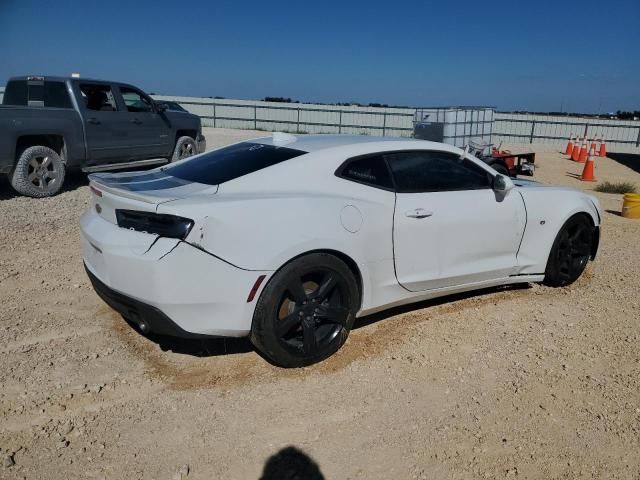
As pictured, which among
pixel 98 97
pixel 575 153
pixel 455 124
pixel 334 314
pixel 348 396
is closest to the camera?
pixel 348 396

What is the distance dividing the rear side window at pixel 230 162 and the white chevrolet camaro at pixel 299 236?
18mm

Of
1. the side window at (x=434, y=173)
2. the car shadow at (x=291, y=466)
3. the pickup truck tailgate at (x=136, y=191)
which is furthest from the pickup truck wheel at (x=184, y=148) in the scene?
the car shadow at (x=291, y=466)

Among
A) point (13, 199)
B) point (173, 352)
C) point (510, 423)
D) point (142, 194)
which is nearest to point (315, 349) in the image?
point (173, 352)

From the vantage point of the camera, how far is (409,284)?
3898mm

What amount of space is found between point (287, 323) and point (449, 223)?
1.49 metres

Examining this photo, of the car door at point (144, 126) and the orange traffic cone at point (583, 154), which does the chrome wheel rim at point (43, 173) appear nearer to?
the car door at point (144, 126)

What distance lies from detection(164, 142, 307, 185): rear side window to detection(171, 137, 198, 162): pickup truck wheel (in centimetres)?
753

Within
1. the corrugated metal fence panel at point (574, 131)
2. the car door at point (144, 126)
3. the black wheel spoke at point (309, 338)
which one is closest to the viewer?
the black wheel spoke at point (309, 338)

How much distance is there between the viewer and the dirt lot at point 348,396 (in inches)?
105

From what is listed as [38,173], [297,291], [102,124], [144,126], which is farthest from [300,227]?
[144,126]

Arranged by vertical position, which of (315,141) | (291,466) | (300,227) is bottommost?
(291,466)

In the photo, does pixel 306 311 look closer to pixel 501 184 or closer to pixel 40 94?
pixel 501 184

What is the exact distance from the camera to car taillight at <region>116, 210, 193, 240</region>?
296 centimetres

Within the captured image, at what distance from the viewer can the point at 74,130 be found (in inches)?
349
